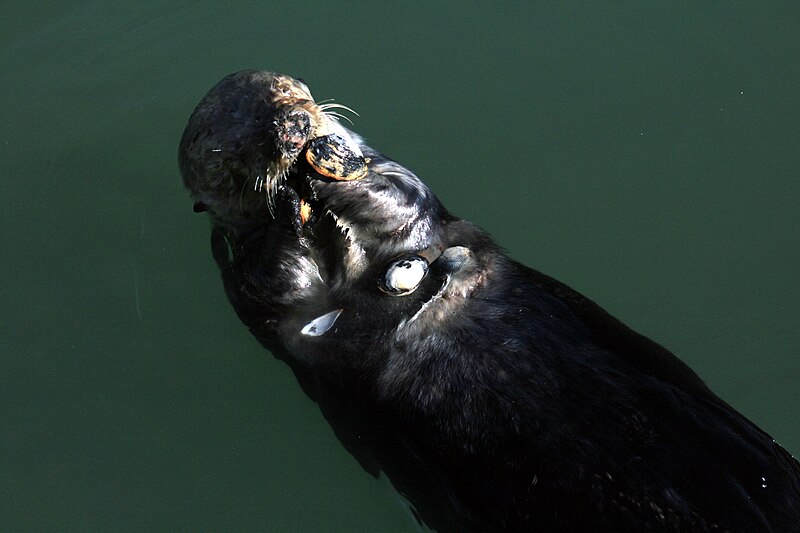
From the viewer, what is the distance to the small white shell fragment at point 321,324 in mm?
3701

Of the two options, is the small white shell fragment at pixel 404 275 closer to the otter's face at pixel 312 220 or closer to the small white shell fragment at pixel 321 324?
the otter's face at pixel 312 220

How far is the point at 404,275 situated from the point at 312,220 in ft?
1.72

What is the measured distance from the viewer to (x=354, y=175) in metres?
3.64

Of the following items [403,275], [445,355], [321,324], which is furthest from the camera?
[321,324]

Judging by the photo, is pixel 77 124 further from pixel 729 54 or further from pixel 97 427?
pixel 729 54

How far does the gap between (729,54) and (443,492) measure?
3.55 metres

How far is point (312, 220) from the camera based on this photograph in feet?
12.5

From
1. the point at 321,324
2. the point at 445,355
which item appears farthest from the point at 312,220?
the point at 445,355

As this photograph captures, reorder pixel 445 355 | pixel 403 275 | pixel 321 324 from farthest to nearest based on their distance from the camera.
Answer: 1. pixel 321 324
2. pixel 403 275
3. pixel 445 355

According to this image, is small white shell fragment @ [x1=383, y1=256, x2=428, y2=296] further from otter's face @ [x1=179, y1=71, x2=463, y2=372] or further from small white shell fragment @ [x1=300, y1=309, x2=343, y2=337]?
small white shell fragment @ [x1=300, y1=309, x2=343, y2=337]

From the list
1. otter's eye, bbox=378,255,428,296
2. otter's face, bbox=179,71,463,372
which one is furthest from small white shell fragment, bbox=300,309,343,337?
otter's eye, bbox=378,255,428,296

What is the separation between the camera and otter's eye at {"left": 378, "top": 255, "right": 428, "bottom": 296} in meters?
3.58

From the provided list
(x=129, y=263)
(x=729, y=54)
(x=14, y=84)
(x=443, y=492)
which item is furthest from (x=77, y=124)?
(x=729, y=54)

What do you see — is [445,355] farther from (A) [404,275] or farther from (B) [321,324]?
(B) [321,324]
